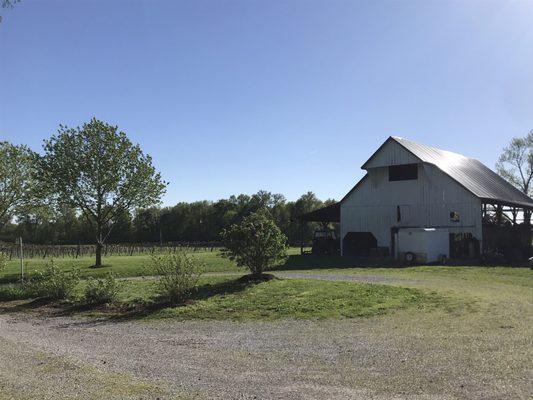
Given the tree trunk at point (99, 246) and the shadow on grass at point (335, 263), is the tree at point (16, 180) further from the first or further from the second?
the shadow on grass at point (335, 263)

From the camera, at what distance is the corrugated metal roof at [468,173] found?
34.8 meters

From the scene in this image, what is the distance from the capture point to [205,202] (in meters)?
106

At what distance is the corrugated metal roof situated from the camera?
34828mm

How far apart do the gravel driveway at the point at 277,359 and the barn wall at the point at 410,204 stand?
75.7ft

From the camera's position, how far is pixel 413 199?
117ft

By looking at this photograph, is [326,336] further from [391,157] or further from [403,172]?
[391,157]

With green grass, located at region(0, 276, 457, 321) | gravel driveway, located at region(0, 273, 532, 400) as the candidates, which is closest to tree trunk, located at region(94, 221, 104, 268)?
green grass, located at region(0, 276, 457, 321)

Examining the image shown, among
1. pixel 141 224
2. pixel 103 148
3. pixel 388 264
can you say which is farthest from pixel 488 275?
pixel 141 224

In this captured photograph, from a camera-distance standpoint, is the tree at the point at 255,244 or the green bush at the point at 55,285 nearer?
the green bush at the point at 55,285

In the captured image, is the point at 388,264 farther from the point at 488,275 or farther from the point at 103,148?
the point at 103,148

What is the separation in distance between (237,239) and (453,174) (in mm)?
23132

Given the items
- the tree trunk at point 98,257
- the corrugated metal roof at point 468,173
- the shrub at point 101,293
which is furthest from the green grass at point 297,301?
the corrugated metal roof at point 468,173

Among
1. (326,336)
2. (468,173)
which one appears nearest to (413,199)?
(468,173)

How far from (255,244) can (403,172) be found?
2202cm
